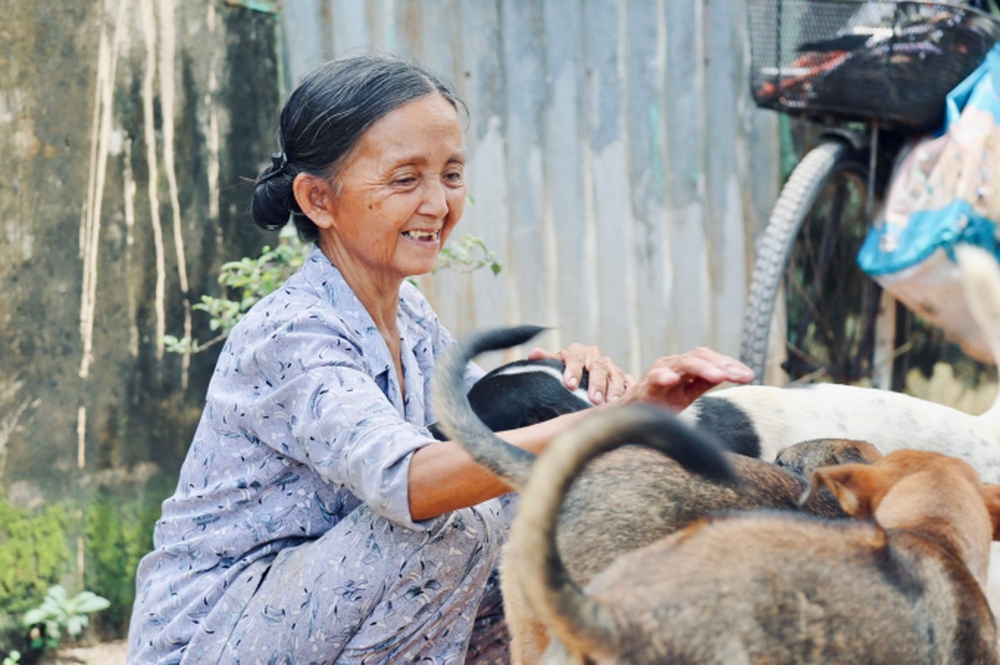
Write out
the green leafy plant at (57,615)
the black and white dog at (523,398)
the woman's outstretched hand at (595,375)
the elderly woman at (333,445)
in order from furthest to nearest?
1. the green leafy plant at (57,615)
2. the black and white dog at (523,398)
3. the woman's outstretched hand at (595,375)
4. the elderly woman at (333,445)

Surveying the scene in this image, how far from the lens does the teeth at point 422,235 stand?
2465 millimetres

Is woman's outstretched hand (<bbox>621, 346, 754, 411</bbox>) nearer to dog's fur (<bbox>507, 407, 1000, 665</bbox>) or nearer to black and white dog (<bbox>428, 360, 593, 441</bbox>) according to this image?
dog's fur (<bbox>507, 407, 1000, 665</bbox>)

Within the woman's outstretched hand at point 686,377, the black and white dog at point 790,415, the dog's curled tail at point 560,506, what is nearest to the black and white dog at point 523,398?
the black and white dog at point 790,415

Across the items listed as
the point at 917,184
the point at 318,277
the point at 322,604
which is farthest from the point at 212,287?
the point at 917,184

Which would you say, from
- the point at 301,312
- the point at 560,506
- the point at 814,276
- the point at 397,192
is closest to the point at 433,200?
the point at 397,192

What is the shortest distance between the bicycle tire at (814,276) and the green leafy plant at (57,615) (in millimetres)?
2358

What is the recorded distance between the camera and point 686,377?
190 centimetres

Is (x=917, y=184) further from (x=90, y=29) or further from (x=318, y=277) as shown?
(x=90, y=29)

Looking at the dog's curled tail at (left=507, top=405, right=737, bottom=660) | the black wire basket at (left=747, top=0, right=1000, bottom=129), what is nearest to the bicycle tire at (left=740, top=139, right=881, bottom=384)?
the black wire basket at (left=747, top=0, right=1000, bottom=129)

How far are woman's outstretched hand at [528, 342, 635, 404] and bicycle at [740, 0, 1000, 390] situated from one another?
4.28ft

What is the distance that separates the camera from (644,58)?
469cm

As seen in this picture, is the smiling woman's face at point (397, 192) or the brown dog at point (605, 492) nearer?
the brown dog at point (605, 492)

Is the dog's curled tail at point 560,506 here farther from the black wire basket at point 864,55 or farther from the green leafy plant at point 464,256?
the black wire basket at point 864,55

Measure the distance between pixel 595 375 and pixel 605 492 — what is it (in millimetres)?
916
